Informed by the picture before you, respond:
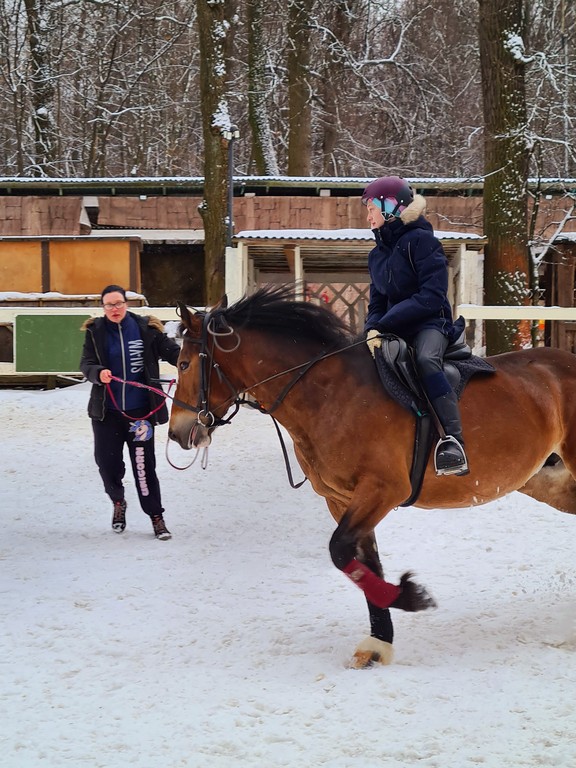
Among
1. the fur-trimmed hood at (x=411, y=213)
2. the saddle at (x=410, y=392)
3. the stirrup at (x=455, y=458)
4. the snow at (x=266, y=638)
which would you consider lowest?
the snow at (x=266, y=638)

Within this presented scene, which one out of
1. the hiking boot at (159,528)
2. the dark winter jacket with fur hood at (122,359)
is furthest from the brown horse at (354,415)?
the hiking boot at (159,528)

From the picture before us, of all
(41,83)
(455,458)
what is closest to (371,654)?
(455,458)

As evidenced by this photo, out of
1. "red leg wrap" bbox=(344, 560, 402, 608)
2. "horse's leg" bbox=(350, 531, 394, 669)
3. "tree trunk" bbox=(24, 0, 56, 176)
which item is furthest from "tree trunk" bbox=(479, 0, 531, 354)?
"tree trunk" bbox=(24, 0, 56, 176)

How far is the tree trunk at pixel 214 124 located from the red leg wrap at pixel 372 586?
357 inches

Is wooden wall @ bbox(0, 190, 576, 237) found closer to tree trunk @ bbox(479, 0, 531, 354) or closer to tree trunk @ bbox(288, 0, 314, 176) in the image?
tree trunk @ bbox(288, 0, 314, 176)

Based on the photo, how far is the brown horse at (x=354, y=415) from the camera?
4191 millimetres

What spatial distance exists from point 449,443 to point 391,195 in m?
1.30

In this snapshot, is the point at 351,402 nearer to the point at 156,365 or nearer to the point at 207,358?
the point at 207,358

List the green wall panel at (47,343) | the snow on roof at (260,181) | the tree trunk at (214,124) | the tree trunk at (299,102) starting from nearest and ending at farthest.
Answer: the green wall panel at (47,343)
the tree trunk at (214,124)
the snow on roof at (260,181)
the tree trunk at (299,102)

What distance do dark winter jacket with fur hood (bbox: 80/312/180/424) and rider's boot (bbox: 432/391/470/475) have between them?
2.89 metres

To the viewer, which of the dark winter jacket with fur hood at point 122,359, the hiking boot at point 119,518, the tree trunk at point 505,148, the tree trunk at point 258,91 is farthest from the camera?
the tree trunk at point 258,91

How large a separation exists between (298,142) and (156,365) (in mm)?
15169

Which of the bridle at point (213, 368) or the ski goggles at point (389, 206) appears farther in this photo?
the bridle at point (213, 368)

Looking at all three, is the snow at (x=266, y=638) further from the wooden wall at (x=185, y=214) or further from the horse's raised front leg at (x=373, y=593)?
the wooden wall at (x=185, y=214)
